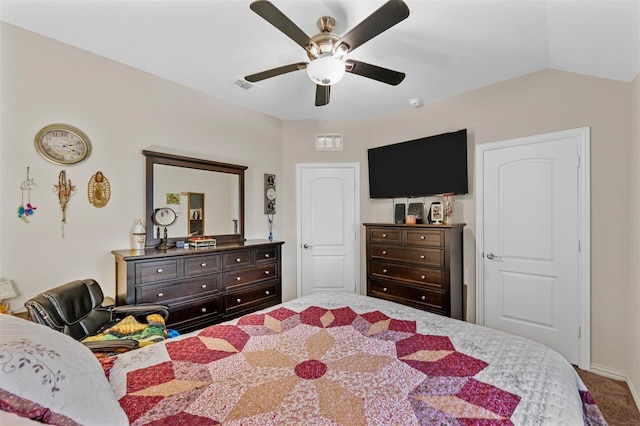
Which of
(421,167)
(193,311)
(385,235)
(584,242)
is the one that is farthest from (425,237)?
(193,311)

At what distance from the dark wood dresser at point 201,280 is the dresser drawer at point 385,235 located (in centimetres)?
118

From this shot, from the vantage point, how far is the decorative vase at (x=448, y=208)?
3311 millimetres

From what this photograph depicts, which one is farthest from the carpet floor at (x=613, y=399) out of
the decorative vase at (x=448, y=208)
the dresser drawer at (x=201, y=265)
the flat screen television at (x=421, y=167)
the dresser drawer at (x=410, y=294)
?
the dresser drawer at (x=201, y=265)

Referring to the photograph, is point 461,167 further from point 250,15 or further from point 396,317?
point 250,15

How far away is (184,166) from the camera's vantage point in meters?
3.14

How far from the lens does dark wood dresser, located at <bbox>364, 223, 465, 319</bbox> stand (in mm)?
3084

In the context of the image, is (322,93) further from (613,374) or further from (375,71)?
(613,374)

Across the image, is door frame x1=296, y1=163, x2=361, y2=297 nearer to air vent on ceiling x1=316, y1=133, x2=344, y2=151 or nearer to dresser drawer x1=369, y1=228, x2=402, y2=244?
air vent on ceiling x1=316, y1=133, x2=344, y2=151

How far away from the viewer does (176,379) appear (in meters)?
1.24

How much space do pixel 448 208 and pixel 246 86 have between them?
2.57 meters

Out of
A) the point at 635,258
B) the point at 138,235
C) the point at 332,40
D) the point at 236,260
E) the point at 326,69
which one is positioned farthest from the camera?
the point at 236,260

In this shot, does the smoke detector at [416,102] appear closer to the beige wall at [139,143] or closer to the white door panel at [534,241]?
the beige wall at [139,143]

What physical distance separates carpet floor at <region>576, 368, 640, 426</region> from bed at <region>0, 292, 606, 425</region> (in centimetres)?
102

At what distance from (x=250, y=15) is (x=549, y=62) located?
257cm
